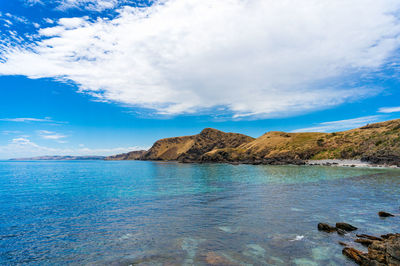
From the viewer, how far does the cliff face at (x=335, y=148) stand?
303 ft

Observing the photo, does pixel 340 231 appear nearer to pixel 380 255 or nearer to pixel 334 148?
pixel 380 255

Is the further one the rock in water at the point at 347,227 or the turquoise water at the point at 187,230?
the rock in water at the point at 347,227

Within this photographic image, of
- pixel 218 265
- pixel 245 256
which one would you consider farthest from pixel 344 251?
pixel 218 265

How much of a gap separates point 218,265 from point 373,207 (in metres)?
20.9

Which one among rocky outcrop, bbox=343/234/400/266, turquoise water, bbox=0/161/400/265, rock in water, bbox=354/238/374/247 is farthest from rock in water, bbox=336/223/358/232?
rocky outcrop, bbox=343/234/400/266

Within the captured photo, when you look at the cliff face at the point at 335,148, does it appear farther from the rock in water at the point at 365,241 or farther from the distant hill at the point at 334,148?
the rock in water at the point at 365,241

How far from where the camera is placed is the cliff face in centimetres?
9227

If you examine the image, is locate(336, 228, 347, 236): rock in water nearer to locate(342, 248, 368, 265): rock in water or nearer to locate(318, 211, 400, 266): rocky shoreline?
locate(318, 211, 400, 266): rocky shoreline

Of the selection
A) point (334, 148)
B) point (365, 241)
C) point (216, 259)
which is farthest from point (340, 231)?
point (334, 148)

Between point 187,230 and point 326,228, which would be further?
point 187,230

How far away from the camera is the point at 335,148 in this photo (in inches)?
4948

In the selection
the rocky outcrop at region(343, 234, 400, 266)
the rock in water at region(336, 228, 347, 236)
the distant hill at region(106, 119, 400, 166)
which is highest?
the distant hill at region(106, 119, 400, 166)

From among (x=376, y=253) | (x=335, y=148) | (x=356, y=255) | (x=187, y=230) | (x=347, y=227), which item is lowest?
(x=187, y=230)

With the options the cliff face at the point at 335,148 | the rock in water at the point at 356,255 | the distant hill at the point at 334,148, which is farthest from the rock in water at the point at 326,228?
the distant hill at the point at 334,148
